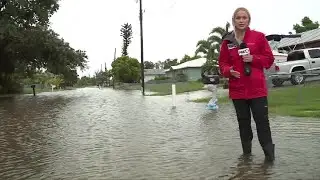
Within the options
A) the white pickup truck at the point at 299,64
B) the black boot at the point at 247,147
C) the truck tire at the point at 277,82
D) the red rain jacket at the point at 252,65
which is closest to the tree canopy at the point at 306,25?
the white pickup truck at the point at 299,64

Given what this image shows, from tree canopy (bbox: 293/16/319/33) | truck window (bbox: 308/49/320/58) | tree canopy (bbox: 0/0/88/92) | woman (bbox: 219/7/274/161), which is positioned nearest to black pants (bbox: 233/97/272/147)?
woman (bbox: 219/7/274/161)

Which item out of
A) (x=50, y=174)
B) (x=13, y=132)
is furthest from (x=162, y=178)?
(x=13, y=132)

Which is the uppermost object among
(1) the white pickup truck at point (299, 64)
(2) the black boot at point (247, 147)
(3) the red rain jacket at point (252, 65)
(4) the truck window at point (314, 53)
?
(4) the truck window at point (314, 53)

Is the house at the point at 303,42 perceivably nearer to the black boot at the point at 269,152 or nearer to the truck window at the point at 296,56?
the truck window at the point at 296,56

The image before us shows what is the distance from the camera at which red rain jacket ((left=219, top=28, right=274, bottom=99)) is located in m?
6.19

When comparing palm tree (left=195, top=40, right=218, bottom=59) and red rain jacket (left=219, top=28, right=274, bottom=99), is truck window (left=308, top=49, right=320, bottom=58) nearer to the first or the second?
red rain jacket (left=219, top=28, right=274, bottom=99)

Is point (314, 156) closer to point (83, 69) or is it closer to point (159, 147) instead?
point (159, 147)

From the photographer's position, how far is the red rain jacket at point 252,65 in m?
6.19

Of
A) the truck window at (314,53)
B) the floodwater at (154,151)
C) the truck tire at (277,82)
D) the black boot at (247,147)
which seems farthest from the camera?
the truck window at (314,53)

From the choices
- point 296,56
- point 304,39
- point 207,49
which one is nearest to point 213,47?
point 207,49

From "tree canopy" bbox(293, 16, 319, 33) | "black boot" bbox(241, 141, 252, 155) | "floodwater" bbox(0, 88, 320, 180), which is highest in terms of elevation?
"tree canopy" bbox(293, 16, 319, 33)

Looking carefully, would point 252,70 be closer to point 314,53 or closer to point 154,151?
point 154,151

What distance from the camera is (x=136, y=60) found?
4176 inches

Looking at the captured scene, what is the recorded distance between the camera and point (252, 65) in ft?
20.3
